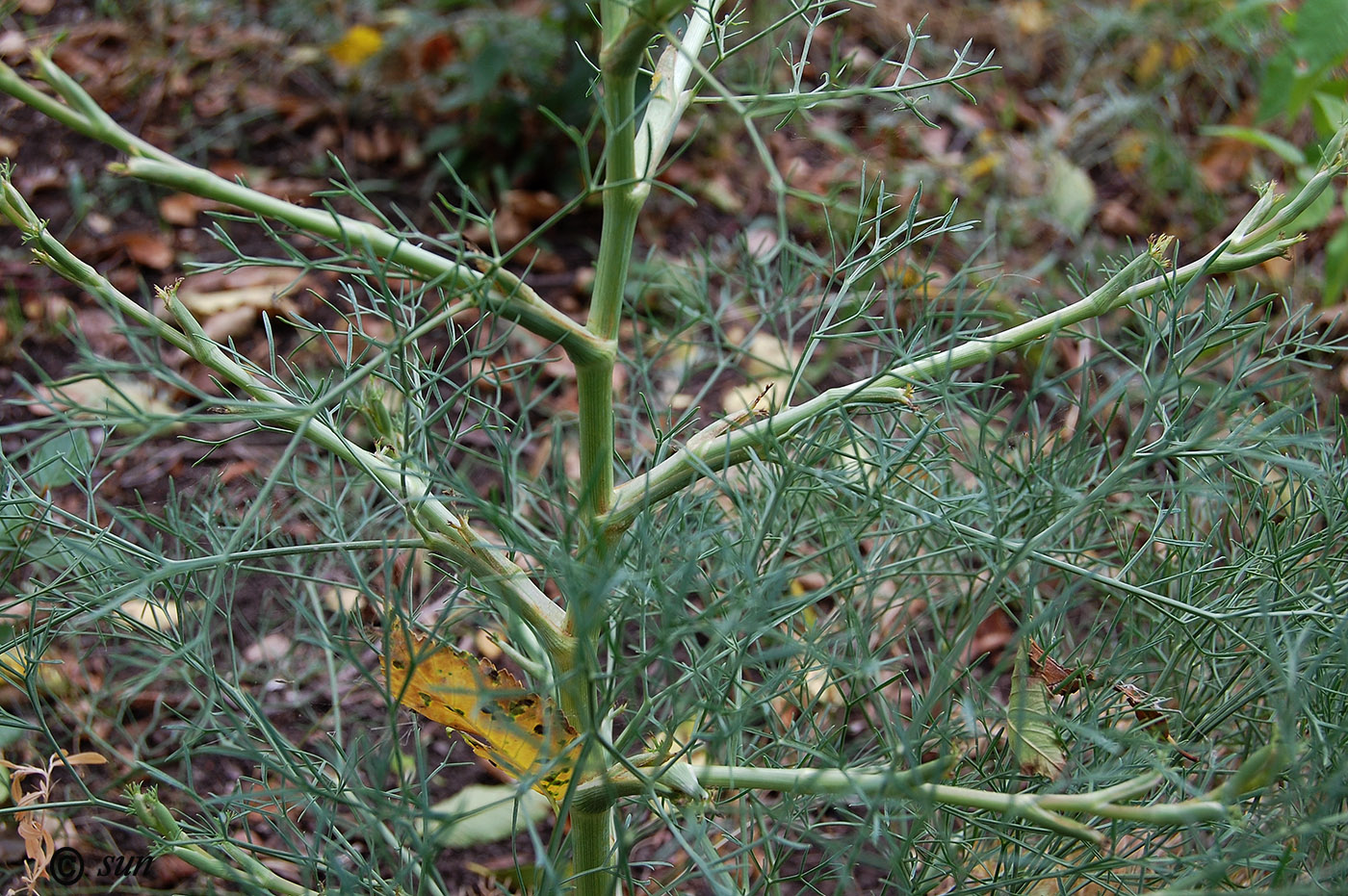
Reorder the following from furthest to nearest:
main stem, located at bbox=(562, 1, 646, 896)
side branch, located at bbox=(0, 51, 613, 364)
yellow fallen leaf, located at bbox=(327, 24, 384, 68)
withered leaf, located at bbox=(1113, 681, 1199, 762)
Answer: yellow fallen leaf, located at bbox=(327, 24, 384, 68), withered leaf, located at bbox=(1113, 681, 1199, 762), main stem, located at bbox=(562, 1, 646, 896), side branch, located at bbox=(0, 51, 613, 364)

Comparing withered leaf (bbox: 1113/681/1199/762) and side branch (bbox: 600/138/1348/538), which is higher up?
side branch (bbox: 600/138/1348/538)

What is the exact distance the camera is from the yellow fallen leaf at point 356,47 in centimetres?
214

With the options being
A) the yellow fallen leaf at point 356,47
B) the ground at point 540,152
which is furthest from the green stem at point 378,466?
the yellow fallen leaf at point 356,47

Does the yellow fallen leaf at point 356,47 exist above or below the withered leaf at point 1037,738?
above

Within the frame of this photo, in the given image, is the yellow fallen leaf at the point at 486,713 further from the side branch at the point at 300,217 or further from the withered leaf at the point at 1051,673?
the withered leaf at the point at 1051,673

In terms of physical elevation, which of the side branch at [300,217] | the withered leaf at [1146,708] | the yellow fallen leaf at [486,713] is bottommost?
the withered leaf at [1146,708]

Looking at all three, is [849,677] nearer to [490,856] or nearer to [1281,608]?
[1281,608]

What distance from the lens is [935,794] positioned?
57 centimetres

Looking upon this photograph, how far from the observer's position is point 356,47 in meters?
2.14

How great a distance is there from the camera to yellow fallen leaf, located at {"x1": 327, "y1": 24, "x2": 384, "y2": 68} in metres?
2.14

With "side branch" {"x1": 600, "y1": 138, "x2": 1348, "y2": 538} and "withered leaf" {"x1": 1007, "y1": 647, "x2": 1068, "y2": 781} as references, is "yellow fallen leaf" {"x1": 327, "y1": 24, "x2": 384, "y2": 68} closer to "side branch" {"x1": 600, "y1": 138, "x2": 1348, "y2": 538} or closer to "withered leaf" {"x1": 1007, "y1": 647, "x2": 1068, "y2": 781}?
"side branch" {"x1": 600, "y1": 138, "x2": 1348, "y2": 538}

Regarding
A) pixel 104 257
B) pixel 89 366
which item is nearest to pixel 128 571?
pixel 89 366

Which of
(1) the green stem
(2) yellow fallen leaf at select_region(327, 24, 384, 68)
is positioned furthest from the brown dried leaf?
(1) the green stem

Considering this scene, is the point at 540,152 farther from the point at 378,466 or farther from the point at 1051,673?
the point at 1051,673
